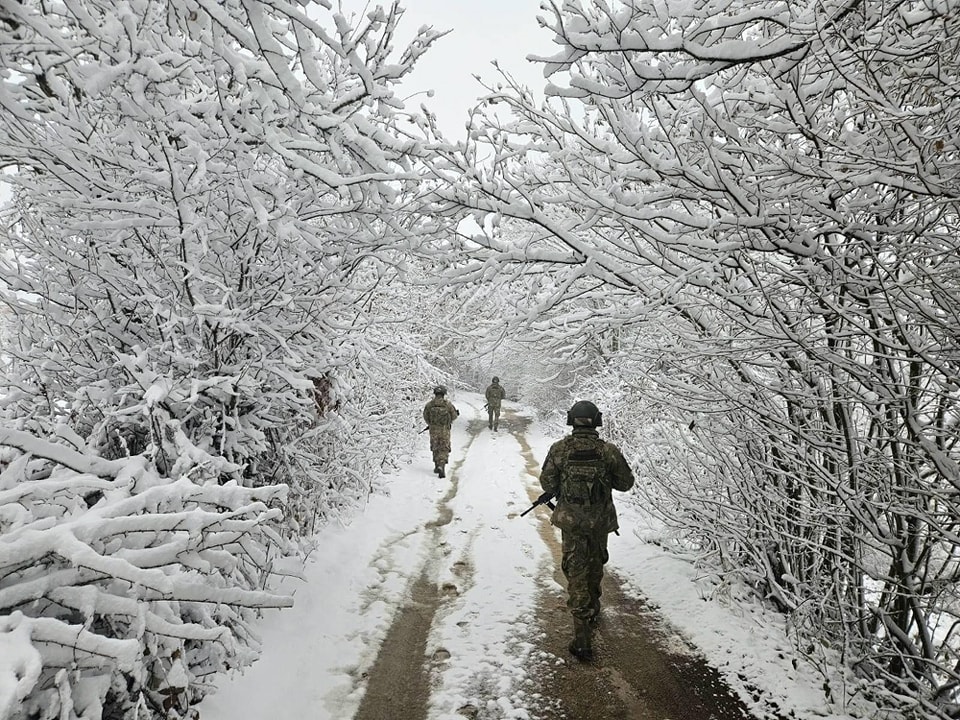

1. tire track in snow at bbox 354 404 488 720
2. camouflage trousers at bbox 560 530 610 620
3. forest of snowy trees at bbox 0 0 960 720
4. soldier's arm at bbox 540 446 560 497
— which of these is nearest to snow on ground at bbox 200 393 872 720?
tire track in snow at bbox 354 404 488 720

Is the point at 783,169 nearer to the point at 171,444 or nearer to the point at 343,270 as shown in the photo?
the point at 343,270

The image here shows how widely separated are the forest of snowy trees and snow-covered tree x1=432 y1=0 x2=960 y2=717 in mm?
28

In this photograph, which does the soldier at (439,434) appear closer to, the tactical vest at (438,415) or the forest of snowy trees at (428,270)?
the tactical vest at (438,415)

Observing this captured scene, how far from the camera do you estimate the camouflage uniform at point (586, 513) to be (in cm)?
442

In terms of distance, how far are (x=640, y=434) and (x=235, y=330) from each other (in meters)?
6.70

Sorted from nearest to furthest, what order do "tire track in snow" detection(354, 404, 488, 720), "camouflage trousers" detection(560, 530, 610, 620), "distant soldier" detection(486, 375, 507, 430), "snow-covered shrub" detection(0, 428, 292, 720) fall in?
"snow-covered shrub" detection(0, 428, 292, 720), "tire track in snow" detection(354, 404, 488, 720), "camouflage trousers" detection(560, 530, 610, 620), "distant soldier" detection(486, 375, 507, 430)

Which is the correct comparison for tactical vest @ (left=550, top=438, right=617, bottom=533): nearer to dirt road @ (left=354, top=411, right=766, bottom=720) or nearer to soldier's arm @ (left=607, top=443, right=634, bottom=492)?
soldier's arm @ (left=607, top=443, right=634, bottom=492)

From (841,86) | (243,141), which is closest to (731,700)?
(841,86)

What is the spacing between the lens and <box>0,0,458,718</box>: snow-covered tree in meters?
2.01

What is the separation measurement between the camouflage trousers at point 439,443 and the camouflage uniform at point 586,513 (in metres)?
6.96

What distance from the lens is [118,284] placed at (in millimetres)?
3580

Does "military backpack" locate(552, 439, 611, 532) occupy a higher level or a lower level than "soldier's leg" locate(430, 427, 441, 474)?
higher

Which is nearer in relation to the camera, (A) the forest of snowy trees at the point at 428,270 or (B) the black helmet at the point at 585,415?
(A) the forest of snowy trees at the point at 428,270

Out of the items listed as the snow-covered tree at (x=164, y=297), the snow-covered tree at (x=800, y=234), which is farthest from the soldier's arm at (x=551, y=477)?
the snow-covered tree at (x=164, y=297)
